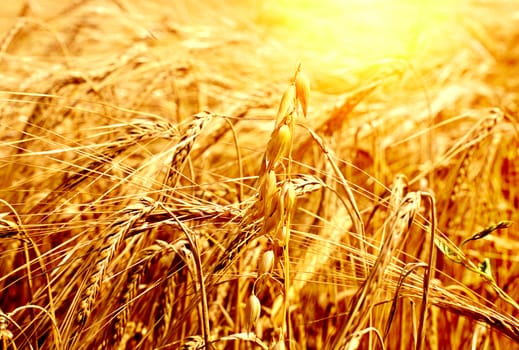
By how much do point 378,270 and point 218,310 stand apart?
0.57 m

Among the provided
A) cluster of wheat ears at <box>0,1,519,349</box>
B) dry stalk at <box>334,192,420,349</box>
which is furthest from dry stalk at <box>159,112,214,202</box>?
dry stalk at <box>334,192,420,349</box>

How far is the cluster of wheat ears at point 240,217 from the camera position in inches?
33.5

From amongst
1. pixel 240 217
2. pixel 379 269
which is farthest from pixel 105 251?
pixel 379 269

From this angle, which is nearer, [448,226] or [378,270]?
[378,270]

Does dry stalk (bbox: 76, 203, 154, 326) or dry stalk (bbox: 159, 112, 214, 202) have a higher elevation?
dry stalk (bbox: 159, 112, 214, 202)

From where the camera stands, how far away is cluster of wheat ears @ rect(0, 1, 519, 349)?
33.5 inches

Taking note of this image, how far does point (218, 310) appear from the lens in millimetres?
1223

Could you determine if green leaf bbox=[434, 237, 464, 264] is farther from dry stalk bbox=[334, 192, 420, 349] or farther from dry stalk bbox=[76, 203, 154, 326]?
dry stalk bbox=[76, 203, 154, 326]

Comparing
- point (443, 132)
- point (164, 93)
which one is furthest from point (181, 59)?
point (443, 132)

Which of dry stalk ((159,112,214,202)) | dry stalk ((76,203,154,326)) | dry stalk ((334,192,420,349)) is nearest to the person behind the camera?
dry stalk ((334,192,420,349))

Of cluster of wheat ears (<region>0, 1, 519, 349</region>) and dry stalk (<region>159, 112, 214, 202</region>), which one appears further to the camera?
dry stalk (<region>159, 112, 214, 202</region>)

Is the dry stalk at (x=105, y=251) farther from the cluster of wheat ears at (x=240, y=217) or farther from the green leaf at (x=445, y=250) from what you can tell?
the green leaf at (x=445, y=250)

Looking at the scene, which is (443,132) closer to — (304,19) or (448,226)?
(448,226)

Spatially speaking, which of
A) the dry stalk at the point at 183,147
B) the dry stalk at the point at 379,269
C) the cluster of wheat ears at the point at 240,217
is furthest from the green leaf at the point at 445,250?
the dry stalk at the point at 183,147
